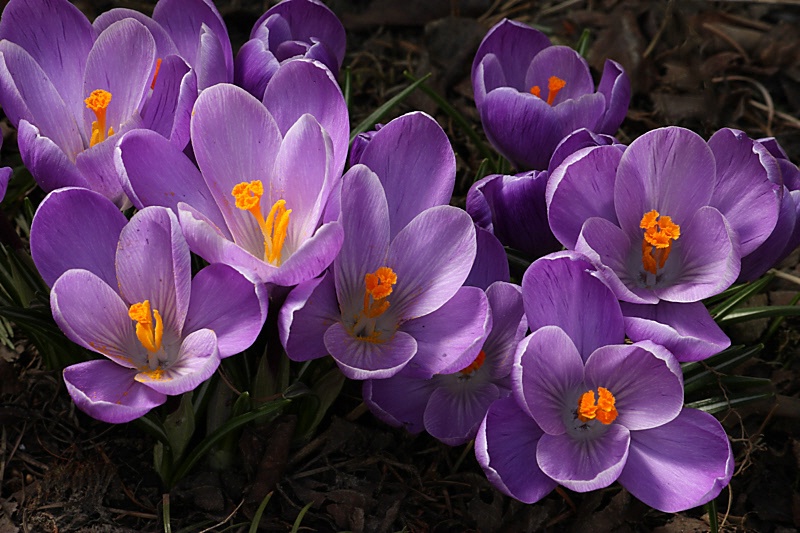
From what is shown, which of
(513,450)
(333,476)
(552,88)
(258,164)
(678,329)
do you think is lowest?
(333,476)

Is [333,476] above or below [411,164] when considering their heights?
below

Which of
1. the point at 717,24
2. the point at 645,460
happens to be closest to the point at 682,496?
the point at 645,460

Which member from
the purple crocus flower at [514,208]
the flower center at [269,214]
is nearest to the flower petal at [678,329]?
the purple crocus flower at [514,208]

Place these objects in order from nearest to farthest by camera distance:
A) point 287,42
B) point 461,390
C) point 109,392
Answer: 1. point 109,392
2. point 461,390
3. point 287,42

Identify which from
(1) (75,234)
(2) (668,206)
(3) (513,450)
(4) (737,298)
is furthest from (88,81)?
(4) (737,298)

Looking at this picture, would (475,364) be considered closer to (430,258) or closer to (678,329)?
(430,258)

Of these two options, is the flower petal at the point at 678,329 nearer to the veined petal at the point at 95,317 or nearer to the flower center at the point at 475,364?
the flower center at the point at 475,364

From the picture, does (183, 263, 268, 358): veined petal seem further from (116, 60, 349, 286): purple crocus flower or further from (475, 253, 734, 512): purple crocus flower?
(475, 253, 734, 512): purple crocus flower

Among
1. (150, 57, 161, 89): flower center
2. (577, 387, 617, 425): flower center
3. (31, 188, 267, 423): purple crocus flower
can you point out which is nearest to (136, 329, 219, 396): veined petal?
(31, 188, 267, 423): purple crocus flower
